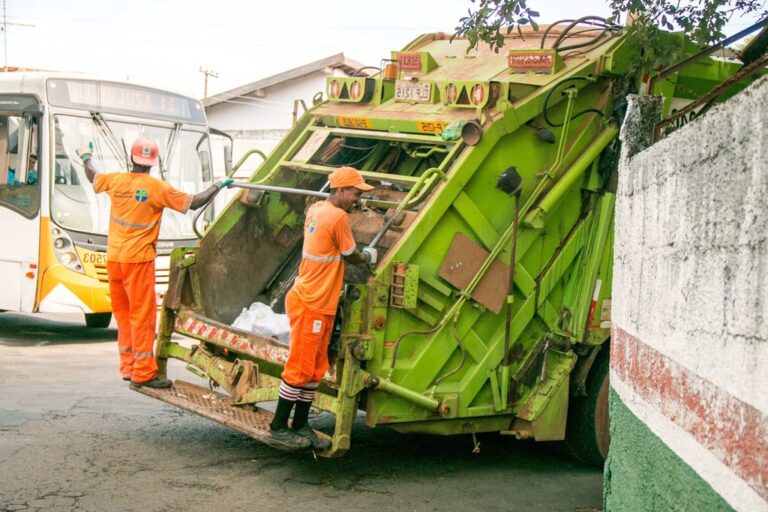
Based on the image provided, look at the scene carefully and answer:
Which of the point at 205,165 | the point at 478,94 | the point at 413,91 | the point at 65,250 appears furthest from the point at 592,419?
the point at 205,165

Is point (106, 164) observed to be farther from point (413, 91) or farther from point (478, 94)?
point (478, 94)

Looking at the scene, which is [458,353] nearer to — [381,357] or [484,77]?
[381,357]

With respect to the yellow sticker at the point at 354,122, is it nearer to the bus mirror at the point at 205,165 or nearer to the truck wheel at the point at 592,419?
the truck wheel at the point at 592,419

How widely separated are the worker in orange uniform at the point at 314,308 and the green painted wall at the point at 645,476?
163cm

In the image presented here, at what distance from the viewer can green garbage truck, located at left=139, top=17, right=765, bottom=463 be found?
582cm

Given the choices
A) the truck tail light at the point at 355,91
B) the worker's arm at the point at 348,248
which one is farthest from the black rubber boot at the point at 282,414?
the truck tail light at the point at 355,91

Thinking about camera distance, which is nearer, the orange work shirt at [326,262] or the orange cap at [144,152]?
the orange work shirt at [326,262]

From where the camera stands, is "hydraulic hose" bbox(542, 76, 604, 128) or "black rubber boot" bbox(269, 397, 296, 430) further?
"hydraulic hose" bbox(542, 76, 604, 128)

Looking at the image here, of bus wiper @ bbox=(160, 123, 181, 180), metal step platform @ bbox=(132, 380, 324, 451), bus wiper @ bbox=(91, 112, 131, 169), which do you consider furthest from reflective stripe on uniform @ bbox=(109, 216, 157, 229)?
bus wiper @ bbox=(160, 123, 181, 180)

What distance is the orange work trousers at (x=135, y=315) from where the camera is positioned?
6.55 meters

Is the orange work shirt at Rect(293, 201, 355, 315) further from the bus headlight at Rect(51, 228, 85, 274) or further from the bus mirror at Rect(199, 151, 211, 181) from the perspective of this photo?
the bus mirror at Rect(199, 151, 211, 181)

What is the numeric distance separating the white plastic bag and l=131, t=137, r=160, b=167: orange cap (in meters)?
1.13

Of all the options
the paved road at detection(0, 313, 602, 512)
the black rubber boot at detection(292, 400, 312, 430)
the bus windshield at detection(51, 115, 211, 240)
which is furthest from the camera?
the bus windshield at detection(51, 115, 211, 240)

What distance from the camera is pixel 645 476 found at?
387cm
